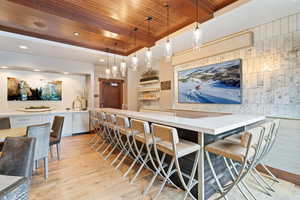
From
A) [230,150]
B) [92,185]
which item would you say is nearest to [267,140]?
[230,150]

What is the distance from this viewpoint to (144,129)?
1.76 m

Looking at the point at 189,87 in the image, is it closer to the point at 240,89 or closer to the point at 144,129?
the point at 240,89

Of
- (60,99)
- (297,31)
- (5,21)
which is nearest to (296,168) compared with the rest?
(297,31)

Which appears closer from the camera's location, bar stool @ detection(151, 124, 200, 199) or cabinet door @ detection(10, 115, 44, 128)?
bar stool @ detection(151, 124, 200, 199)

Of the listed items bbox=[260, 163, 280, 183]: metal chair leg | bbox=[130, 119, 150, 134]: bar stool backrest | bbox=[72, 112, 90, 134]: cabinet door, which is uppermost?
bbox=[130, 119, 150, 134]: bar stool backrest

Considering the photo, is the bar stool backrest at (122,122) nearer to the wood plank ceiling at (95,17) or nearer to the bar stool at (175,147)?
the bar stool at (175,147)

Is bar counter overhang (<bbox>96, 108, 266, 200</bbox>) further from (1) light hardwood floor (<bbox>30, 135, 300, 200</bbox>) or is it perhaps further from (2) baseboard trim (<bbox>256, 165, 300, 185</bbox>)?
(2) baseboard trim (<bbox>256, 165, 300, 185</bbox>)

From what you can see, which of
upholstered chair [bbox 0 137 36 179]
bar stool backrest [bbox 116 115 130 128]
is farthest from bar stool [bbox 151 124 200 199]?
upholstered chair [bbox 0 137 36 179]

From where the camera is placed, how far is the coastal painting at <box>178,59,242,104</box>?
2.83 m

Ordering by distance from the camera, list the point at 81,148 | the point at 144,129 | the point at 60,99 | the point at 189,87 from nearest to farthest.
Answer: the point at 144,129 → the point at 81,148 → the point at 189,87 → the point at 60,99

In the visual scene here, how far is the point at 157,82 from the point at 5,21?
3942mm

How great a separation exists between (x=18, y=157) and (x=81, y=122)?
385cm

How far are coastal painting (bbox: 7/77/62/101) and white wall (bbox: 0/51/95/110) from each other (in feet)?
0.41

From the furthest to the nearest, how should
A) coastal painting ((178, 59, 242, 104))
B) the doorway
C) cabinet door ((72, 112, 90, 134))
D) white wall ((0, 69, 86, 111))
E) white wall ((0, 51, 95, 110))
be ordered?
1. the doorway
2. cabinet door ((72, 112, 90, 134))
3. white wall ((0, 69, 86, 111))
4. white wall ((0, 51, 95, 110))
5. coastal painting ((178, 59, 242, 104))
